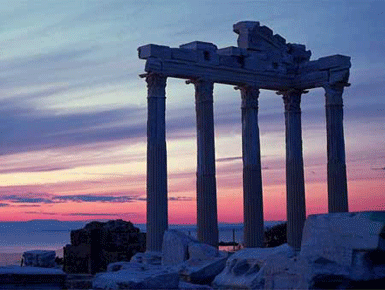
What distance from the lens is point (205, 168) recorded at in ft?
117

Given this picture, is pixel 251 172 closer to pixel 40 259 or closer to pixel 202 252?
pixel 40 259

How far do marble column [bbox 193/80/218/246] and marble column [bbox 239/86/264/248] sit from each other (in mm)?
2699

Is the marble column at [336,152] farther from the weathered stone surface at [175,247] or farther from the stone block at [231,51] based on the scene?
the weathered stone surface at [175,247]

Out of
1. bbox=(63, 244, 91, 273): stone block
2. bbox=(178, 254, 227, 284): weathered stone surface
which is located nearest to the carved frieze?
bbox=(63, 244, 91, 273): stone block

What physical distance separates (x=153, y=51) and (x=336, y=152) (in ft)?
32.8

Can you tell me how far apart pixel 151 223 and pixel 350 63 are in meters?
11.9

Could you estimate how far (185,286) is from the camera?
862 inches

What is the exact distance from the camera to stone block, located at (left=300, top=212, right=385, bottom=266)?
64.2ft

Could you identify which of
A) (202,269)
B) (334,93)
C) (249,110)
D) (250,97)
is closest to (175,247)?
(202,269)

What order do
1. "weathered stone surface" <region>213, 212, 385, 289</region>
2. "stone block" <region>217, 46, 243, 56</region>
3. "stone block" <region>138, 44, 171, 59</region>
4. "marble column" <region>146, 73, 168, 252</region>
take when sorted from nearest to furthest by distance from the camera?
"weathered stone surface" <region>213, 212, 385, 289</region>
"stone block" <region>138, 44, 171, 59</region>
"marble column" <region>146, 73, 168, 252</region>
"stone block" <region>217, 46, 243, 56</region>

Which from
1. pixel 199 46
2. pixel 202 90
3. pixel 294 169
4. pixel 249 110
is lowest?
pixel 294 169

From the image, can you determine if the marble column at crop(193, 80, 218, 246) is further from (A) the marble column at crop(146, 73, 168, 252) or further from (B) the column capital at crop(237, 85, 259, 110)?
(B) the column capital at crop(237, 85, 259, 110)

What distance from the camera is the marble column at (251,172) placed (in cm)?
3841

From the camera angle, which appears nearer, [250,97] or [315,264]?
[315,264]
